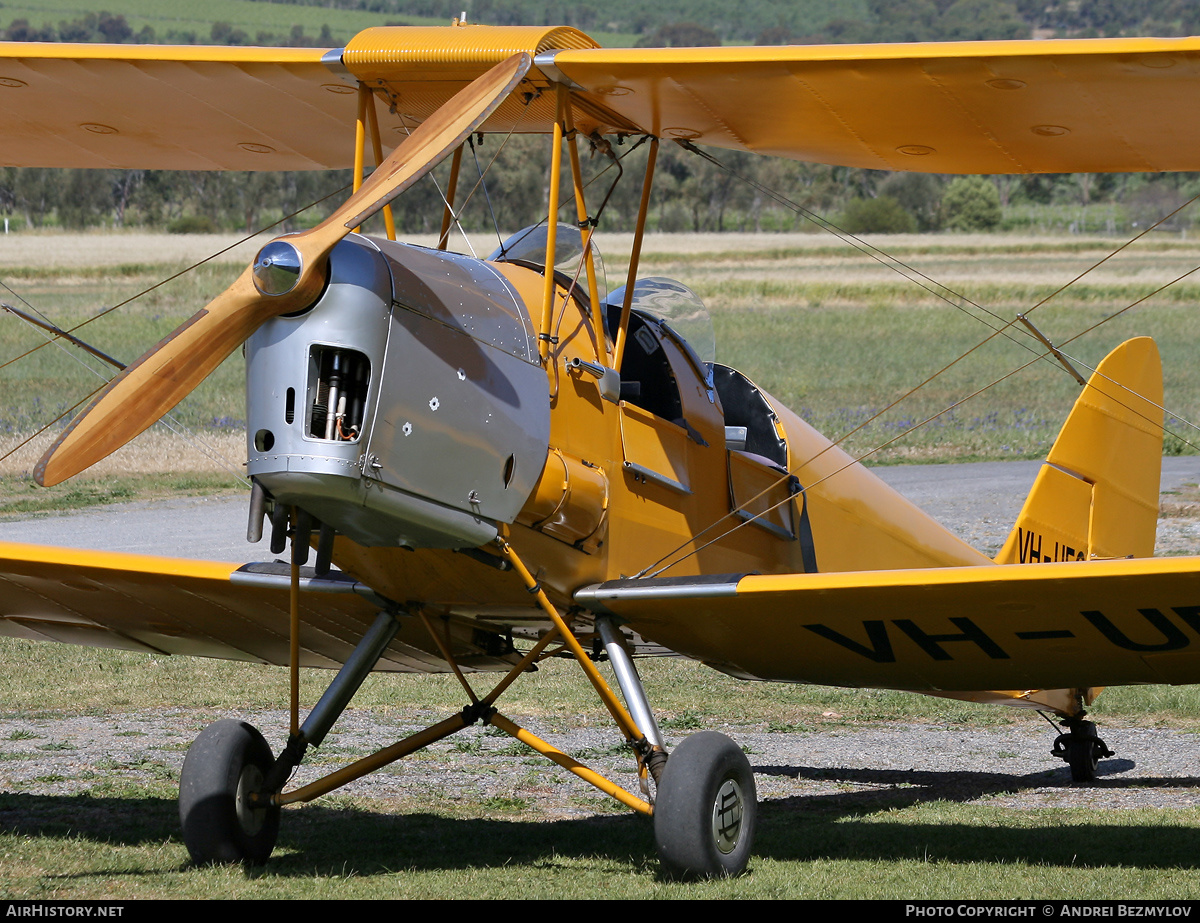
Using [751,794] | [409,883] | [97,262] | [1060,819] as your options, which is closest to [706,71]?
[751,794]

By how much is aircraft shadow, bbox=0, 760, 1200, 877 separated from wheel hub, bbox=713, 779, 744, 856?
0.51 metres

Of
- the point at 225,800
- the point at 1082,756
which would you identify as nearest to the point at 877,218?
the point at 1082,756

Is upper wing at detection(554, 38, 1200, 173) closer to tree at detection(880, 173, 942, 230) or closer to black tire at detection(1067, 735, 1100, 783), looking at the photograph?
black tire at detection(1067, 735, 1100, 783)

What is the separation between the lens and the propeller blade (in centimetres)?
479

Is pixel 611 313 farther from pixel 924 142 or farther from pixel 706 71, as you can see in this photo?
pixel 924 142

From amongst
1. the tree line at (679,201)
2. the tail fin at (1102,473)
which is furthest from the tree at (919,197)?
the tail fin at (1102,473)

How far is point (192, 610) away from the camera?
7.55m

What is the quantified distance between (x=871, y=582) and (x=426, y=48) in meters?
3.07

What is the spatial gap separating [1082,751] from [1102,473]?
1.93 metres

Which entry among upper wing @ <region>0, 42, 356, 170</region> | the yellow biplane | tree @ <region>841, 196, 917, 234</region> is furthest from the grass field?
tree @ <region>841, 196, 917, 234</region>

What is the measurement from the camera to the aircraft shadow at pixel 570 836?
640 cm

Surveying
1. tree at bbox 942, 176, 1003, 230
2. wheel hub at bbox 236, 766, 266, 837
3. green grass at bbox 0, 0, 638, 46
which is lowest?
wheel hub at bbox 236, 766, 266, 837

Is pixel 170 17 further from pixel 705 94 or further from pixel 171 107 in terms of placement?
pixel 705 94

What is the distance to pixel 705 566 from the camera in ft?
22.9
